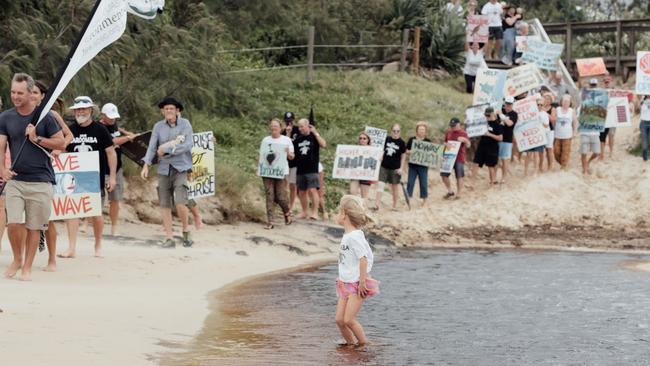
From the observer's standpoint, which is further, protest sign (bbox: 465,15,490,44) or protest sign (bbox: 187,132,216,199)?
protest sign (bbox: 465,15,490,44)

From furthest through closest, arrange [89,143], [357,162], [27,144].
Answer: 1. [357,162]
2. [89,143]
3. [27,144]

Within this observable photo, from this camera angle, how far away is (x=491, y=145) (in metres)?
Answer: 24.4

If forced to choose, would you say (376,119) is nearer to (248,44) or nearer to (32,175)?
(248,44)

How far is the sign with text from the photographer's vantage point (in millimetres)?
29859

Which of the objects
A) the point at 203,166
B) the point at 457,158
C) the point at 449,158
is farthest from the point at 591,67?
the point at 203,166

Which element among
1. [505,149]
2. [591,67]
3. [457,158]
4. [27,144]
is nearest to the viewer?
[27,144]

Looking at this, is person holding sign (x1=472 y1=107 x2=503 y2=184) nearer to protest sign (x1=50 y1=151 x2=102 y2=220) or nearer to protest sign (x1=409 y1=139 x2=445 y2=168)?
protest sign (x1=409 y1=139 x2=445 y2=168)

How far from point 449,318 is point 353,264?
238 centimetres

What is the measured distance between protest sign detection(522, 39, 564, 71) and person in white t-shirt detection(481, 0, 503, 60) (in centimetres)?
90

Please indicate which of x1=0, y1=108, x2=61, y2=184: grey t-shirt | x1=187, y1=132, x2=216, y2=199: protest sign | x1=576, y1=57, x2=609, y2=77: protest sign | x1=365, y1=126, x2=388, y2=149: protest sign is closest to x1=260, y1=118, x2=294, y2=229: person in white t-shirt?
x1=187, y1=132, x2=216, y2=199: protest sign

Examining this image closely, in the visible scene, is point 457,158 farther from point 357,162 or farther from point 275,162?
point 275,162

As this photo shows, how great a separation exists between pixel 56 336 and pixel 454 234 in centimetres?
1234

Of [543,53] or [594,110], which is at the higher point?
[543,53]

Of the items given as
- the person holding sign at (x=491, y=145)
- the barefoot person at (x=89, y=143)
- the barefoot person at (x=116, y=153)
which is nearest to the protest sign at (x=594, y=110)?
the person holding sign at (x=491, y=145)
